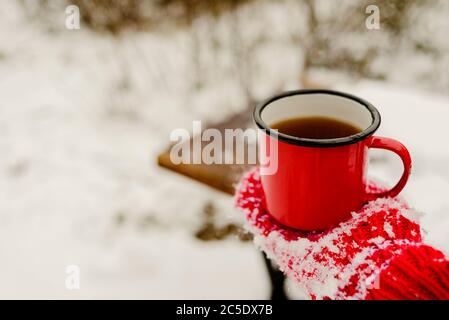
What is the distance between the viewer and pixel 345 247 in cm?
58

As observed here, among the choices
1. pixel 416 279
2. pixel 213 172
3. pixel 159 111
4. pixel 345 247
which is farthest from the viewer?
pixel 159 111

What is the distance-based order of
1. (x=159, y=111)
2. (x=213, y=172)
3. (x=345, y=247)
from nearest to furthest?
(x=345, y=247) → (x=213, y=172) → (x=159, y=111)

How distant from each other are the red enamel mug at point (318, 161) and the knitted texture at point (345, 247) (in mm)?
18

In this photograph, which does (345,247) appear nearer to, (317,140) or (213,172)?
(317,140)

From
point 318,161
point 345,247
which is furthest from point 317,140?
point 345,247

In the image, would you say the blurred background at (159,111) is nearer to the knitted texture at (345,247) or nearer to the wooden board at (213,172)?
the wooden board at (213,172)

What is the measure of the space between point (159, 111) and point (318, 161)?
1.51 m

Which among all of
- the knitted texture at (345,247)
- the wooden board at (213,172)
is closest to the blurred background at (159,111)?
the wooden board at (213,172)

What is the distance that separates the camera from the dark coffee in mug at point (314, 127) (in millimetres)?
616

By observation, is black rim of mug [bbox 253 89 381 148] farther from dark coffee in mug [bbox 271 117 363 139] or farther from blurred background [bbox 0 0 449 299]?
blurred background [bbox 0 0 449 299]

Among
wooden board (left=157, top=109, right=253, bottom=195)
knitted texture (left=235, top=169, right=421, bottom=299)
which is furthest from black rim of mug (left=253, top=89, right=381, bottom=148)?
wooden board (left=157, top=109, right=253, bottom=195)

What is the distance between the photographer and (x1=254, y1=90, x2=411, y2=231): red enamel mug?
537 millimetres

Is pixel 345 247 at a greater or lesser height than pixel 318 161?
lesser

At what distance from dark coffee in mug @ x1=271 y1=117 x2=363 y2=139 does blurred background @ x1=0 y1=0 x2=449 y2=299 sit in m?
0.37
